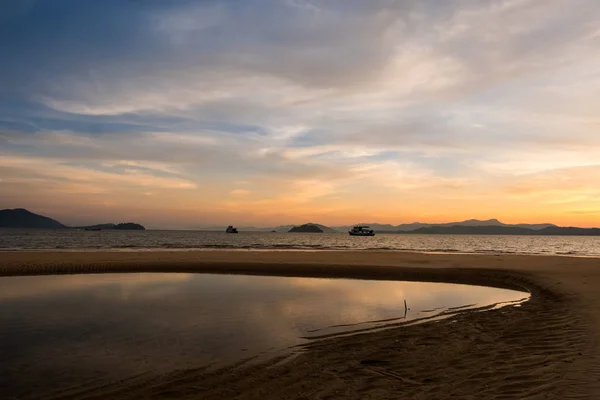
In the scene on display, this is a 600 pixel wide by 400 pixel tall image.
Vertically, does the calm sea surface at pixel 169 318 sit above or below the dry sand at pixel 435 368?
below

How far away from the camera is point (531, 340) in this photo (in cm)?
1170

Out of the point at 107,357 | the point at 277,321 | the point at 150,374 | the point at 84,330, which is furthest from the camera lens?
the point at 277,321

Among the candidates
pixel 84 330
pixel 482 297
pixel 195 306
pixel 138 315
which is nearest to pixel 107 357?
pixel 84 330

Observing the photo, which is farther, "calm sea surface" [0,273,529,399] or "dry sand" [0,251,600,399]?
Answer: "calm sea surface" [0,273,529,399]

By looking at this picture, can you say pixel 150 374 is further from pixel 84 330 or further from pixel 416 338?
pixel 416 338

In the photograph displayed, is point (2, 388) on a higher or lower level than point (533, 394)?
lower

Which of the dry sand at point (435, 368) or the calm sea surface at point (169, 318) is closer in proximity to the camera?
the dry sand at point (435, 368)

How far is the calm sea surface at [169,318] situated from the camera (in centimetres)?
1016

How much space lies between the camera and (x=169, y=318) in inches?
621

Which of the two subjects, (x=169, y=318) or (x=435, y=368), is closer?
(x=435, y=368)

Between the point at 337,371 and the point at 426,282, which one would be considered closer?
the point at 337,371

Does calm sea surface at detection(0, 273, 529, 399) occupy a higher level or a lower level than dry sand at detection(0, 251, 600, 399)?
lower

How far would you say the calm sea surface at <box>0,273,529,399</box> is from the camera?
10164 millimetres

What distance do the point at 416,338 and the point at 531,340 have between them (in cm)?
316
